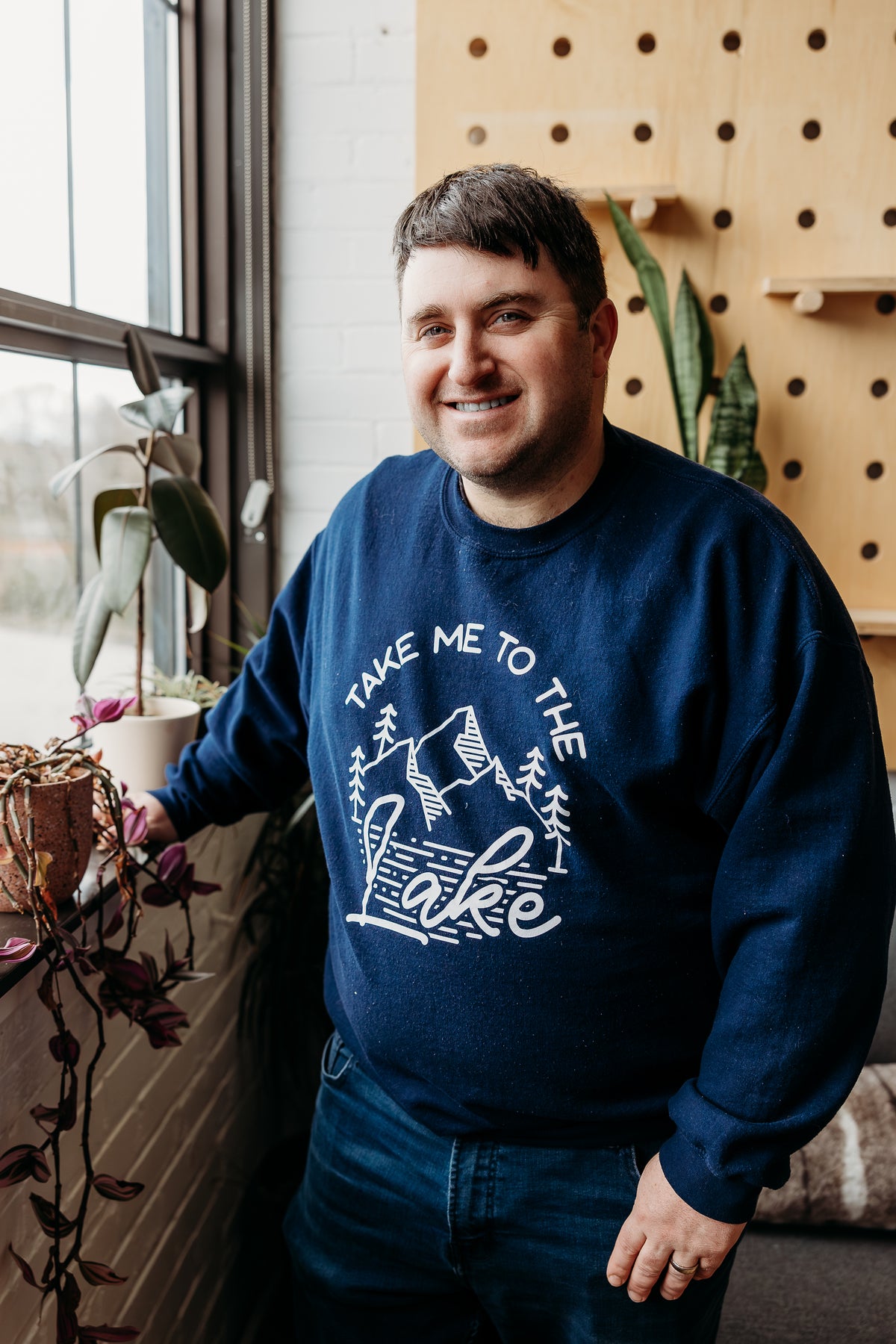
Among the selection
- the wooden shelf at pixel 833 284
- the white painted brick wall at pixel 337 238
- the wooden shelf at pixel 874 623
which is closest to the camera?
the wooden shelf at pixel 833 284

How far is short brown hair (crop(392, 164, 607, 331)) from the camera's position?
102cm

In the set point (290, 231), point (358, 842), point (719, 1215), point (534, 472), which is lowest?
point (719, 1215)

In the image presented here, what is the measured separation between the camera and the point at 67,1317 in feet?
3.32

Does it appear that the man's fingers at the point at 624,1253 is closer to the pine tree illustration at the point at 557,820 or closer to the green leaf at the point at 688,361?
the pine tree illustration at the point at 557,820

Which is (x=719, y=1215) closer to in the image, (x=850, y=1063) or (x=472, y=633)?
(x=850, y=1063)

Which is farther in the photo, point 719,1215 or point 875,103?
point 875,103

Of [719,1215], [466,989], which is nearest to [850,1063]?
[719,1215]

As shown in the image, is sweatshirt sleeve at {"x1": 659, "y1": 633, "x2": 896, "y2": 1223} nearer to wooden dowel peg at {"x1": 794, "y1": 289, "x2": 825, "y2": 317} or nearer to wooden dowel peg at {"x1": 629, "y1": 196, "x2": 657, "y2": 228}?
wooden dowel peg at {"x1": 794, "y1": 289, "x2": 825, "y2": 317}

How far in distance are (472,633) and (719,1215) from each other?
0.61m

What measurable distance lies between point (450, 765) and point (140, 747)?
1.76 feet

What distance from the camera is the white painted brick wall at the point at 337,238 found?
2002mm

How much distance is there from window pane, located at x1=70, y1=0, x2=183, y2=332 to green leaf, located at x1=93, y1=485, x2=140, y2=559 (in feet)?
1.15

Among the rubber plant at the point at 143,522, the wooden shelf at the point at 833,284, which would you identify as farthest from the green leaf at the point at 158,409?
the wooden shelf at the point at 833,284

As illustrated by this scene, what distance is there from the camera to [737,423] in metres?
1.83
